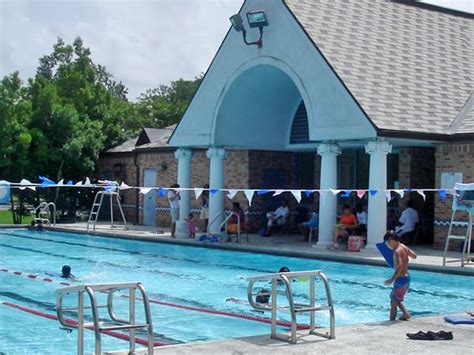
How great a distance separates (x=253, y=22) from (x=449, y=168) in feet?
24.1

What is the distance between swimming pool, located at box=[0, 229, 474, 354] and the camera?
11.6 metres

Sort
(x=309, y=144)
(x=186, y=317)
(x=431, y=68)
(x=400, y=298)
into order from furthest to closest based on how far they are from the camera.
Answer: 1. (x=309, y=144)
2. (x=431, y=68)
3. (x=186, y=317)
4. (x=400, y=298)

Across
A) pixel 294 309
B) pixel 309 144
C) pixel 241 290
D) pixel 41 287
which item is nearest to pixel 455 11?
pixel 309 144

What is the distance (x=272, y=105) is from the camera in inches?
1054

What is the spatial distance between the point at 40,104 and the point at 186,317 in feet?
83.0

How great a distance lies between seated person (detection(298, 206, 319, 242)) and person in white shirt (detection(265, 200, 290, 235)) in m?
0.63

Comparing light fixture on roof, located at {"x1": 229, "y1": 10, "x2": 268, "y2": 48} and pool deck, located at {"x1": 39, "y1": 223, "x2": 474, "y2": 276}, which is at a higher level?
light fixture on roof, located at {"x1": 229, "y1": 10, "x2": 268, "y2": 48}

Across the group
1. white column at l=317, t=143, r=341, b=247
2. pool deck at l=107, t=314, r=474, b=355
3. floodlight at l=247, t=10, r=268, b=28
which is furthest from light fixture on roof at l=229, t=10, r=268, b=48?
pool deck at l=107, t=314, r=474, b=355

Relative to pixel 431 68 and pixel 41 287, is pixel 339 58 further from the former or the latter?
pixel 41 287

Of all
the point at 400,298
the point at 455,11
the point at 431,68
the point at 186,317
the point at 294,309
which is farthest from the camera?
the point at 455,11

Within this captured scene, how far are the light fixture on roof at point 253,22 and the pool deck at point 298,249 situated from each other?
618cm

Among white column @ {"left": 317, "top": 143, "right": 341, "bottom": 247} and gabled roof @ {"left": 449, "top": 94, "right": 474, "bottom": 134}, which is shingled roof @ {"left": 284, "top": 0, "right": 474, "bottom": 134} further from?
white column @ {"left": 317, "top": 143, "right": 341, "bottom": 247}

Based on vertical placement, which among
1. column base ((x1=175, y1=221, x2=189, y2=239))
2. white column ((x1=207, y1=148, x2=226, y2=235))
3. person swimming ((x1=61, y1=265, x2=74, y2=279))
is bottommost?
person swimming ((x1=61, y1=265, x2=74, y2=279))

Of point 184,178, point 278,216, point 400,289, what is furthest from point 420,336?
point 184,178
